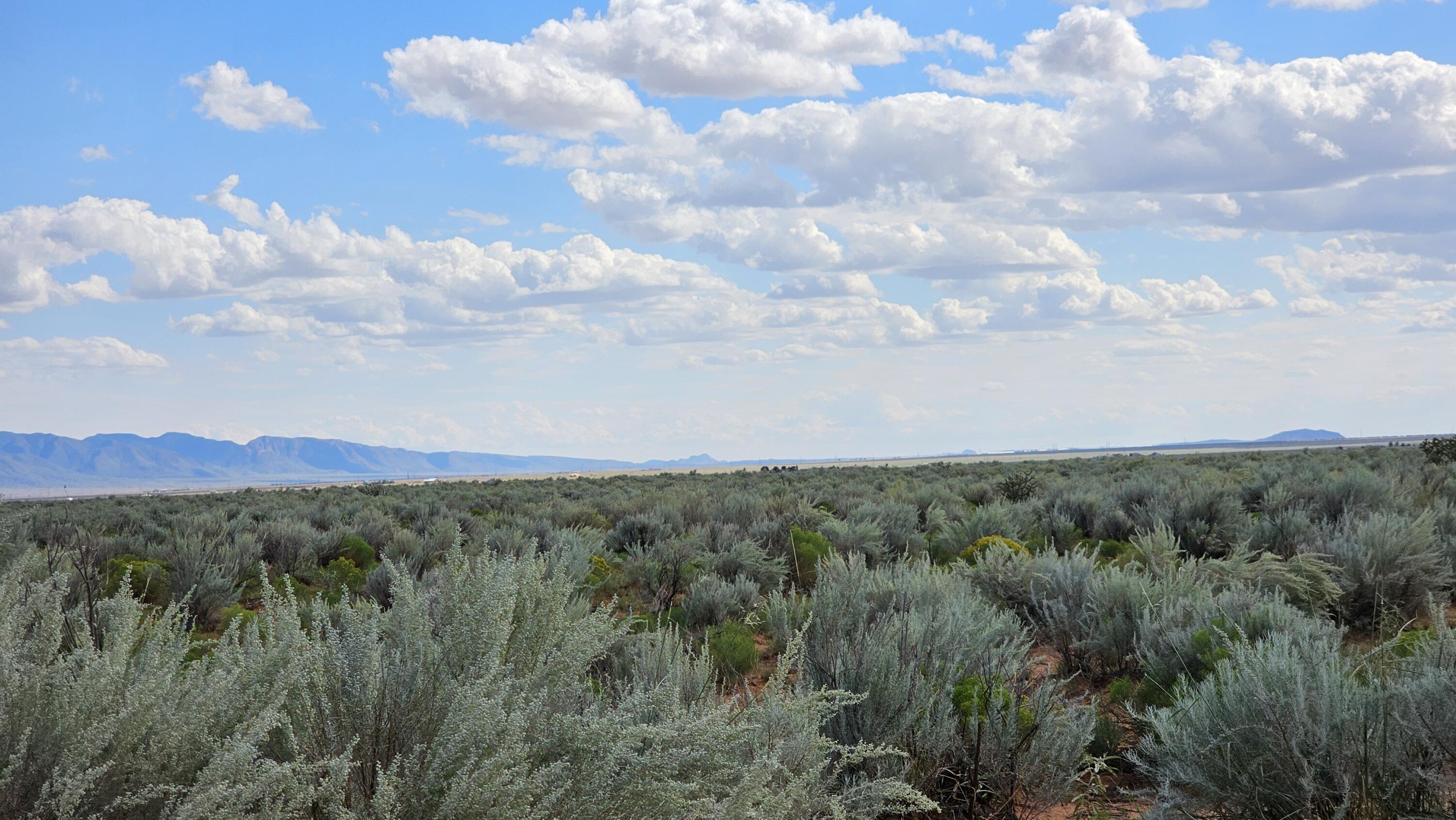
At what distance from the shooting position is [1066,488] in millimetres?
16188

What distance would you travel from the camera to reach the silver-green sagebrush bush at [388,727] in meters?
2.46

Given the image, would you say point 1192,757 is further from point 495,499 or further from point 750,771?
point 495,499

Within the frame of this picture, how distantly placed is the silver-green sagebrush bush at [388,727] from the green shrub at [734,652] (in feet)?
8.83

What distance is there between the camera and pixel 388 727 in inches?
115

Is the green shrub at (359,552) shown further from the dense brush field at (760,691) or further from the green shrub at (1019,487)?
the green shrub at (1019,487)

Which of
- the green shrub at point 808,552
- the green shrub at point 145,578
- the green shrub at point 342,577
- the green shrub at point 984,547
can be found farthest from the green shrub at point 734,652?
the green shrub at point 145,578

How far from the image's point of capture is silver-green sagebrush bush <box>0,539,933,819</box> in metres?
2.46

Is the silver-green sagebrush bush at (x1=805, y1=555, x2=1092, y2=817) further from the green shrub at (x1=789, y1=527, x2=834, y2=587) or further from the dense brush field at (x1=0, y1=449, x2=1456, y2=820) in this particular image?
the green shrub at (x1=789, y1=527, x2=834, y2=587)

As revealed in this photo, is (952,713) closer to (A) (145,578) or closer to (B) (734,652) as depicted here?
(B) (734,652)

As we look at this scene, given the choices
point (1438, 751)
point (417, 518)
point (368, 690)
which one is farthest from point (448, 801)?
point (417, 518)

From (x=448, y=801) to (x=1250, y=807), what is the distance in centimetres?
293

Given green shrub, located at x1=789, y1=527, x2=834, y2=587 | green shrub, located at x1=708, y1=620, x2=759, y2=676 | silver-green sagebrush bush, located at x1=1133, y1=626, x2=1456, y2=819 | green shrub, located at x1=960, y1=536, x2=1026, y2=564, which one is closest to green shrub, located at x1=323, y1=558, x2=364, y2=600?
green shrub, located at x1=708, y1=620, x2=759, y2=676

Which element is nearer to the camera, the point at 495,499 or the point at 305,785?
the point at 305,785

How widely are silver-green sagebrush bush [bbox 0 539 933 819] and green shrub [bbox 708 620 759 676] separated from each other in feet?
8.83
